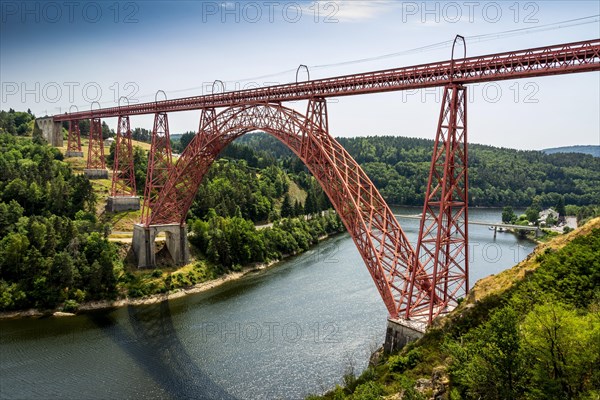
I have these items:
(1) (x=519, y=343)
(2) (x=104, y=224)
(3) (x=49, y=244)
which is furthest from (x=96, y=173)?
(1) (x=519, y=343)

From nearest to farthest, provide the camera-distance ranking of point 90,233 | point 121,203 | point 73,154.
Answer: point 90,233 < point 121,203 < point 73,154

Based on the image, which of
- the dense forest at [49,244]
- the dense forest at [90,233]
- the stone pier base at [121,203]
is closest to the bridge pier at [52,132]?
the dense forest at [90,233]

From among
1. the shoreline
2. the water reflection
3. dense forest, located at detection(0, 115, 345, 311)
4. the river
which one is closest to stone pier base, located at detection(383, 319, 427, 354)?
the river

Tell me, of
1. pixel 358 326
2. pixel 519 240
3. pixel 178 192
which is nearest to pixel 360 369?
pixel 358 326

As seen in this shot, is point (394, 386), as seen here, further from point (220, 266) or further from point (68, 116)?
point (68, 116)

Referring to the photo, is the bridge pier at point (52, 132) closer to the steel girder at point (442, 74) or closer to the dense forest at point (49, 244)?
the dense forest at point (49, 244)

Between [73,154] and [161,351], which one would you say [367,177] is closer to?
[161,351]
